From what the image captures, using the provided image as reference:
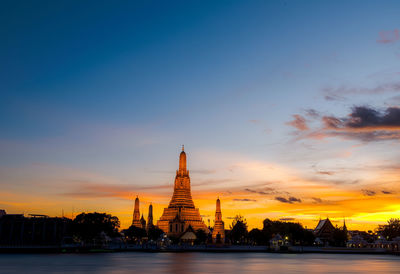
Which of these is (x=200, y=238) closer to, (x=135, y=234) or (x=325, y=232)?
(x=135, y=234)

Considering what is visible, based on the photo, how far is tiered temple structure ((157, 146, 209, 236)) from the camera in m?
180

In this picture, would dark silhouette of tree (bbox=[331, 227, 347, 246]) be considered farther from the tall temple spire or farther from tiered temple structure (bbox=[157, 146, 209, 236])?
the tall temple spire

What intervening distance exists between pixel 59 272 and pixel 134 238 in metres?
114

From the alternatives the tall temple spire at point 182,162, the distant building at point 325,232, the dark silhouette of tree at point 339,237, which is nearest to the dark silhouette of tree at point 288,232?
the dark silhouette of tree at point 339,237

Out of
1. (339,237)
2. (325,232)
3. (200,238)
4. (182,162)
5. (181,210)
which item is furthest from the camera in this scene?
(182,162)

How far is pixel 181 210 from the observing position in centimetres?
18512

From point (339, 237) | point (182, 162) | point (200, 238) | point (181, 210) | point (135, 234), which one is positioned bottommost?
point (200, 238)

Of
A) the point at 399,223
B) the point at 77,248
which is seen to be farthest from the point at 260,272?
the point at 399,223

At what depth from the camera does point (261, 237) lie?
151250 mm

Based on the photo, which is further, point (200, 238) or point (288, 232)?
point (200, 238)

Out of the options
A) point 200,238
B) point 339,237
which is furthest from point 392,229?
point 200,238

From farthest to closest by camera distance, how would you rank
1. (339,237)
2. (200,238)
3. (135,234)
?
(200,238) < (339,237) < (135,234)

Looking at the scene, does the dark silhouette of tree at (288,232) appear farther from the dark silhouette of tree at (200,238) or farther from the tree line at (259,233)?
the dark silhouette of tree at (200,238)

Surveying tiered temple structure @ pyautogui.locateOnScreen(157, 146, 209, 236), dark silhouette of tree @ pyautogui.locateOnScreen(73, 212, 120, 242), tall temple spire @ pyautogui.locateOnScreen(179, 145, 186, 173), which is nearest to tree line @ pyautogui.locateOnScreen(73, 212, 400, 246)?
dark silhouette of tree @ pyautogui.locateOnScreen(73, 212, 120, 242)
